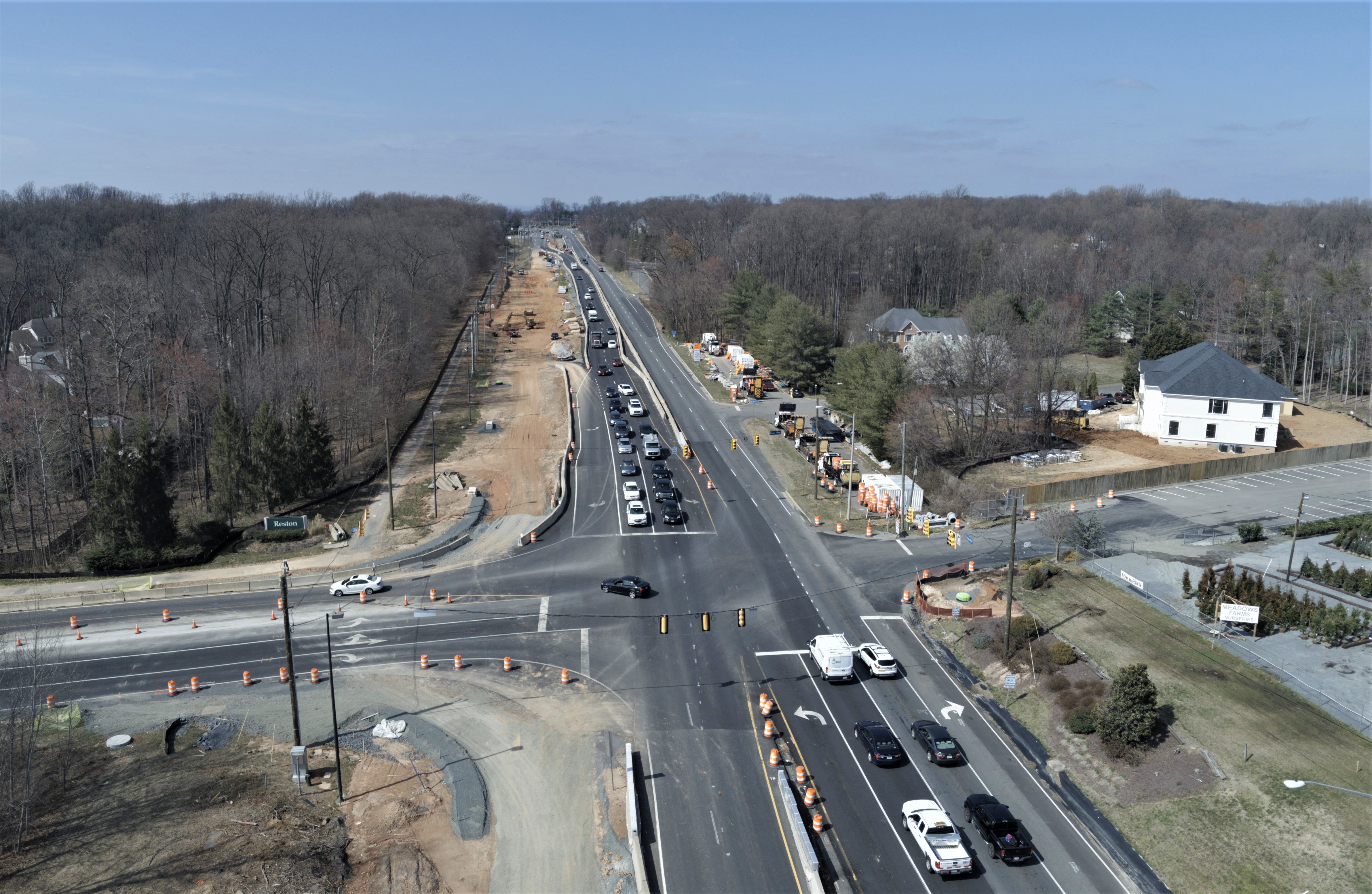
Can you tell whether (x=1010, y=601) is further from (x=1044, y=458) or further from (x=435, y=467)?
(x=435, y=467)

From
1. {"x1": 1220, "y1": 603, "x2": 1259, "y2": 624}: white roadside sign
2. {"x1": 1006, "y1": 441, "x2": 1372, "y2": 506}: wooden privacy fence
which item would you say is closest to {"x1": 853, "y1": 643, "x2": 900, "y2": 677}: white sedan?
{"x1": 1220, "y1": 603, "x2": 1259, "y2": 624}: white roadside sign

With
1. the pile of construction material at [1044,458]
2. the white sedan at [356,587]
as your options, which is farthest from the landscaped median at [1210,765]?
the white sedan at [356,587]

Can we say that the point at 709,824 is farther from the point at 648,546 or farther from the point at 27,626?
the point at 27,626

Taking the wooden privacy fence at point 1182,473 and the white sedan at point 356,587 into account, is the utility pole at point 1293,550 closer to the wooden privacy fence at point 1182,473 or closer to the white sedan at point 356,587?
the wooden privacy fence at point 1182,473

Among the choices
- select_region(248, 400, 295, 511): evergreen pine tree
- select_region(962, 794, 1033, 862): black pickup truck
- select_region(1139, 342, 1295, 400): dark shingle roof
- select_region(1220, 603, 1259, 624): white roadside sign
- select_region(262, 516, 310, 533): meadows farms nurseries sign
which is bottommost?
select_region(962, 794, 1033, 862): black pickup truck

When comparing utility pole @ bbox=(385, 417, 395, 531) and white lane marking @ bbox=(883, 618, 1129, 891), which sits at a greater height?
utility pole @ bbox=(385, 417, 395, 531)

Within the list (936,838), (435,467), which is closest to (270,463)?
(435,467)

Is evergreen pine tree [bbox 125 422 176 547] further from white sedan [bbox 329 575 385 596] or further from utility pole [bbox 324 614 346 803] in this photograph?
utility pole [bbox 324 614 346 803]
